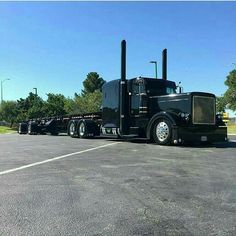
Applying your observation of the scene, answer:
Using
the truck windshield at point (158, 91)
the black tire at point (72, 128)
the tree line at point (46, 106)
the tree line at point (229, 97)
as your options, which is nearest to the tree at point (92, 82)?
the tree line at point (46, 106)

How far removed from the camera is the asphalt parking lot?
5.81 meters

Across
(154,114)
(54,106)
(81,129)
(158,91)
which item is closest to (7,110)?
(54,106)

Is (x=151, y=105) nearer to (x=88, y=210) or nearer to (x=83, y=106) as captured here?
(x=88, y=210)

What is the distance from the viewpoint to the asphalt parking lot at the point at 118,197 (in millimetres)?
5809

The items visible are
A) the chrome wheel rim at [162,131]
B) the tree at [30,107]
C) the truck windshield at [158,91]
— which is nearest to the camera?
the chrome wheel rim at [162,131]

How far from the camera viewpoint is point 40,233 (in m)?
5.54

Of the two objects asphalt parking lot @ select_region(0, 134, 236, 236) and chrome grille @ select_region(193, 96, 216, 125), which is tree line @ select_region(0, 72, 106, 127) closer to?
chrome grille @ select_region(193, 96, 216, 125)

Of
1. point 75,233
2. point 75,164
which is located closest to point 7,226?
point 75,233

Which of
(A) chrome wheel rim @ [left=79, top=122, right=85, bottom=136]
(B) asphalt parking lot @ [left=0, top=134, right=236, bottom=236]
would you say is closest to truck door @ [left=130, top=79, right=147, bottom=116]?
(A) chrome wheel rim @ [left=79, top=122, right=85, bottom=136]

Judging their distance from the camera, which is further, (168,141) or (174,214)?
(168,141)

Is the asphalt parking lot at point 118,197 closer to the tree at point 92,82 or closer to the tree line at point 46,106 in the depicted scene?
the tree line at point 46,106

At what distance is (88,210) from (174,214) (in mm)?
1149

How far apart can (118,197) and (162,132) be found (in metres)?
11.1

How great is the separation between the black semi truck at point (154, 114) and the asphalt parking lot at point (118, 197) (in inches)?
224
